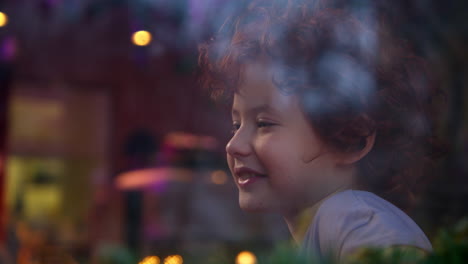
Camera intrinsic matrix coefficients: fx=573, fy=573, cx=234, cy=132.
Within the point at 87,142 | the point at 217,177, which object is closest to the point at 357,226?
the point at 217,177

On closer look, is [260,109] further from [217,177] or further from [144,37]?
[217,177]

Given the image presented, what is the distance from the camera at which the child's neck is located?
59cm

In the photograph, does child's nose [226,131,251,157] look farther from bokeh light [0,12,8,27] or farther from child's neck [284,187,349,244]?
bokeh light [0,12,8,27]

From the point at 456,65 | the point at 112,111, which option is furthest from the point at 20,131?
the point at 456,65

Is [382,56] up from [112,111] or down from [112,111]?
up

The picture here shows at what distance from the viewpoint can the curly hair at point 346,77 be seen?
0.61 m

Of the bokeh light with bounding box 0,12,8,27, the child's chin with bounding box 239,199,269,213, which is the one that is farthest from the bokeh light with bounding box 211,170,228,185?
the child's chin with bounding box 239,199,269,213

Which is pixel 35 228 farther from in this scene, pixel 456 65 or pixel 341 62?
pixel 341 62

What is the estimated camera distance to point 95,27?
2.47 m

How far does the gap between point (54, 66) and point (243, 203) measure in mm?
2226

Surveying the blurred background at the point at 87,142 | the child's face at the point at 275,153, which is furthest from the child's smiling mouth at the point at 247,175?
the blurred background at the point at 87,142

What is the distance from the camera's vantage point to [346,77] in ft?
2.05

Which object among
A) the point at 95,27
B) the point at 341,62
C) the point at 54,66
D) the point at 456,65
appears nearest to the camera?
the point at 341,62

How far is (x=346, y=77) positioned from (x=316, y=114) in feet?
0.19
